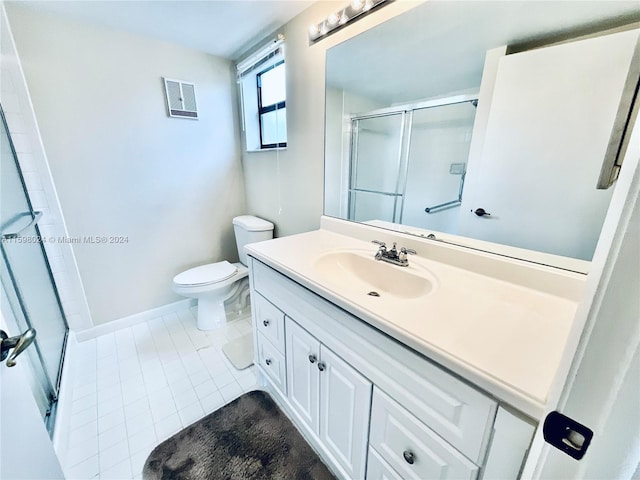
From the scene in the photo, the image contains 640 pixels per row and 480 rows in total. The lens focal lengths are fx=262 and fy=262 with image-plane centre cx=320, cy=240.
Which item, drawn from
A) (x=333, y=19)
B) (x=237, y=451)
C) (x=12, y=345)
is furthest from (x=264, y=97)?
(x=237, y=451)

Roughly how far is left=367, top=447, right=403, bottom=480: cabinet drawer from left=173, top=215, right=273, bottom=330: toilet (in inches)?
56.1

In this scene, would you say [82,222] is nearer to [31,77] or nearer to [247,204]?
[31,77]

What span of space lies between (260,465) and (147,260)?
1.65m

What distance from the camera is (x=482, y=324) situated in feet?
2.19

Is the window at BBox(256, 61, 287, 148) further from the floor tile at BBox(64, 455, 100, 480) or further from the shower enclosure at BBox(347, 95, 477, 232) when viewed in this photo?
the floor tile at BBox(64, 455, 100, 480)

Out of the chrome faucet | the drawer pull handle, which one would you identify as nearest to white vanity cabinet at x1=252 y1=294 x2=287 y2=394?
the chrome faucet

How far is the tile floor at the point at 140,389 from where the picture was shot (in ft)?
3.91

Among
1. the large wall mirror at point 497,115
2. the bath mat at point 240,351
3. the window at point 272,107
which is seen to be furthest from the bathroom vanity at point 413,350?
the window at point 272,107

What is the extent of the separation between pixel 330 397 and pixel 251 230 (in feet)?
4.54

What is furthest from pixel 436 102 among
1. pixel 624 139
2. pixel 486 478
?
pixel 486 478

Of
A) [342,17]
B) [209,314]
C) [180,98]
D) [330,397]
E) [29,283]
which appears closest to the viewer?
[330,397]

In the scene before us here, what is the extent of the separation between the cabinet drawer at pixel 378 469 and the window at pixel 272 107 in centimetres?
172

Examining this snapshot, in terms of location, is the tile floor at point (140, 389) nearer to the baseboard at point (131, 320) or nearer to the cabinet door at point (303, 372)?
the baseboard at point (131, 320)

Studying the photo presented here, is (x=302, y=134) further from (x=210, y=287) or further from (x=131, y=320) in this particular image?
(x=131, y=320)
